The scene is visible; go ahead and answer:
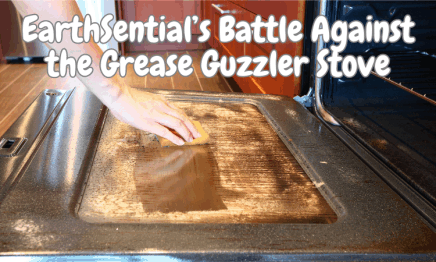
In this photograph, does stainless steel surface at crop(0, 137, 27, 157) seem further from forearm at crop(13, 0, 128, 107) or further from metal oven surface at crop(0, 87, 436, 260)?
forearm at crop(13, 0, 128, 107)

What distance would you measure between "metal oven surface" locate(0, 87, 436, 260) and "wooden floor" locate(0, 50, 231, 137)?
1709 mm

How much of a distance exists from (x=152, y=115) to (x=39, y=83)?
2283 millimetres

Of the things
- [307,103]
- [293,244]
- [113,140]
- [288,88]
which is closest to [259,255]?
[293,244]

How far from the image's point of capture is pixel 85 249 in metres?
0.37

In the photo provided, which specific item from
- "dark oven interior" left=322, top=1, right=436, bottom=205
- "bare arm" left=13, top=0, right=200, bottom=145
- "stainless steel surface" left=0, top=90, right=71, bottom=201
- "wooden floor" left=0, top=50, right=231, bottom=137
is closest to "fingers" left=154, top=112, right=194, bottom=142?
"bare arm" left=13, top=0, right=200, bottom=145

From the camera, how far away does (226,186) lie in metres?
0.52

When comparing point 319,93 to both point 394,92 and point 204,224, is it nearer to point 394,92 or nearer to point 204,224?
point 394,92

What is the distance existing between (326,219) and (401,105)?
524 mm

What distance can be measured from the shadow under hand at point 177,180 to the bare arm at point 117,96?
4 centimetres

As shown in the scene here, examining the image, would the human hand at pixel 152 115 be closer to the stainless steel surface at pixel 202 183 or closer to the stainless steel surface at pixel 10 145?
the stainless steel surface at pixel 202 183

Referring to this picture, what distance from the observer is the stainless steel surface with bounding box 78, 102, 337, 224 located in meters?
0.46

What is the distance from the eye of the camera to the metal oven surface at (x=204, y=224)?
381 mm

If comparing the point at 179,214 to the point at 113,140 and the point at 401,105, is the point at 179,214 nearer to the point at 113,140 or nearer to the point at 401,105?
the point at 113,140

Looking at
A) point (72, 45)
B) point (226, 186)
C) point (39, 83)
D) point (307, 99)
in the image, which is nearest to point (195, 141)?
point (226, 186)
